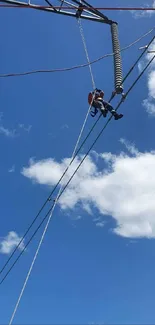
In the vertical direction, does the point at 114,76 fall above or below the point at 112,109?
below

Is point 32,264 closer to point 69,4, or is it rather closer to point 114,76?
point 114,76

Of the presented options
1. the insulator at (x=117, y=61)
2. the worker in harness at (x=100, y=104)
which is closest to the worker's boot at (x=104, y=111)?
the worker in harness at (x=100, y=104)

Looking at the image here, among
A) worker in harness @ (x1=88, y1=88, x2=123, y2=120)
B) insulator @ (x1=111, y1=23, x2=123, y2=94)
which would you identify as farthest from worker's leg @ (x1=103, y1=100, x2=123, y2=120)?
insulator @ (x1=111, y1=23, x2=123, y2=94)

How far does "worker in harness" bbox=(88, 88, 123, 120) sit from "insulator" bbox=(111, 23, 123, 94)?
2.08m

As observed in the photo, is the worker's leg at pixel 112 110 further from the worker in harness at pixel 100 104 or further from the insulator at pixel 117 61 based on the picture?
the insulator at pixel 117 61

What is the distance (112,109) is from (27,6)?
4169 millimetres

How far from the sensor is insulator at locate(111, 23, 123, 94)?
8.92 meters

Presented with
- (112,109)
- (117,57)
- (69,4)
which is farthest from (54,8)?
(112,109)

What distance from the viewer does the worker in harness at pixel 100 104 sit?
11375mm

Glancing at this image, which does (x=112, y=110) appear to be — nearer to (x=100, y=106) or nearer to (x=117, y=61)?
(x=100, y=106)

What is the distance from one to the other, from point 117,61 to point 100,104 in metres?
2.80

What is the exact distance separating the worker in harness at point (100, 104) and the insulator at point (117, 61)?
2075mm

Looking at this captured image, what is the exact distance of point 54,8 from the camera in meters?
8.92

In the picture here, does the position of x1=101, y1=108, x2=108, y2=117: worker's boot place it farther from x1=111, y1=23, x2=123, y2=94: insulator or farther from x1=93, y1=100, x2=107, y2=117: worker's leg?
x1=111, y1=23, x2=123, y2=94: insulator
